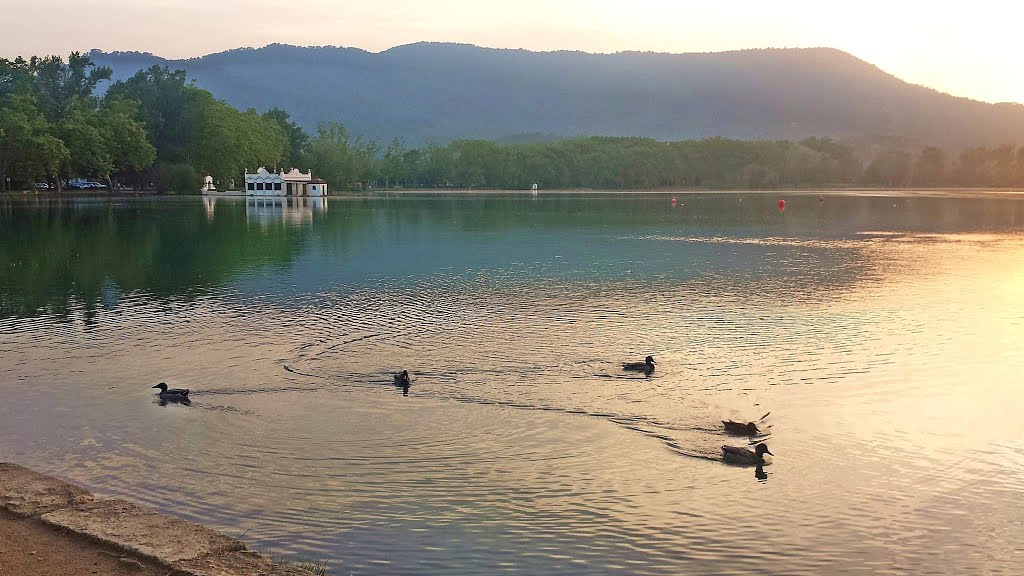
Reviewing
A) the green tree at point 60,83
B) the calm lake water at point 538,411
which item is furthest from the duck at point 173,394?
the green tree at point 60,83

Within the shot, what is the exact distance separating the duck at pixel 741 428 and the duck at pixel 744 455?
4.23 feet

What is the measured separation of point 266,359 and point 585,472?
11428mm

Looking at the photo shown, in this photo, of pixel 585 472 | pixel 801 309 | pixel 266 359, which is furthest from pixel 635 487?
pixel 801 309

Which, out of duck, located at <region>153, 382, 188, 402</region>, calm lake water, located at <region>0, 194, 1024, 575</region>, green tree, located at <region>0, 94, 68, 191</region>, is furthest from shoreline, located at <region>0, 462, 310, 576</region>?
green tree, located at <region>0, 94, 68, 191</region>

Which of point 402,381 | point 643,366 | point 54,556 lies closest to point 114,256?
point 402,381

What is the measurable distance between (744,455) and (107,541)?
34.7 feet

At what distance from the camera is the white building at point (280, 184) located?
15344 centimetres

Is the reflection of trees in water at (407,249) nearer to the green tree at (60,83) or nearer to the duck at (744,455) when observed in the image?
the duck at (744,455)

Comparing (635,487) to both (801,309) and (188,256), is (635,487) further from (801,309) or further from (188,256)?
(188,256)

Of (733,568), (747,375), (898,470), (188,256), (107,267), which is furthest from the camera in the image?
(188,256)

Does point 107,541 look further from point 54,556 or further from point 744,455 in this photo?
point 744,455

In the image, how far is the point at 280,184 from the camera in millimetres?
154875

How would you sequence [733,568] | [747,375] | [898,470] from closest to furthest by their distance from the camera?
[733,568]
[898,470]
[747,375]

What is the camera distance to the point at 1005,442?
60.5 feet
